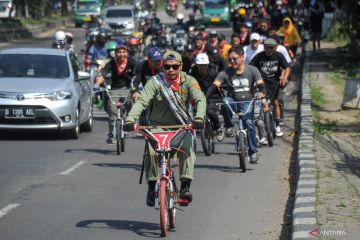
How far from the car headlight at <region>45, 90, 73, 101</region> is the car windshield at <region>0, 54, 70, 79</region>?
2.21 feet

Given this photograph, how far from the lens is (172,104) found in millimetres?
10602

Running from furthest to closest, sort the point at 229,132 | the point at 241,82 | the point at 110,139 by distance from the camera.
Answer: the point at 229,132
the point at 110,139
the point at 241,82

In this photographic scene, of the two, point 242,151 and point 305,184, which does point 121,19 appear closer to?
point 242,151

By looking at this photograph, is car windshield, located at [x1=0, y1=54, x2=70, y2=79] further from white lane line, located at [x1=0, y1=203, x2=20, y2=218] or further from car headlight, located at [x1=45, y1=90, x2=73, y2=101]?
white lane line, located at [x1=0, y1=203, x2=20, y2=218]

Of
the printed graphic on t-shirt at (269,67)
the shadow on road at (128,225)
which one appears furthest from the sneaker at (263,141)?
the shadow on road at (128,225)

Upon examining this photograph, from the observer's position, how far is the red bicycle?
393 inches

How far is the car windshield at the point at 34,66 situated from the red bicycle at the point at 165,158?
9.40 m

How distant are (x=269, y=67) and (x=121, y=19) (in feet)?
144

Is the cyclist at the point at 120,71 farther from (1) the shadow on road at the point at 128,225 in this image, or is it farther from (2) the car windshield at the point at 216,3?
(2) the car windshield at the point at 216,3

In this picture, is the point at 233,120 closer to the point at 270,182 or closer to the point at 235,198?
the point at 270,182

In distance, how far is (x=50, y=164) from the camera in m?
15.8

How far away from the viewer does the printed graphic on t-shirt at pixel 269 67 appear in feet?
62.1

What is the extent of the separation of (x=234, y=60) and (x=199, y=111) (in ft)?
18.2

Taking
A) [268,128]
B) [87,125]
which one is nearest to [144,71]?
[268,128]
